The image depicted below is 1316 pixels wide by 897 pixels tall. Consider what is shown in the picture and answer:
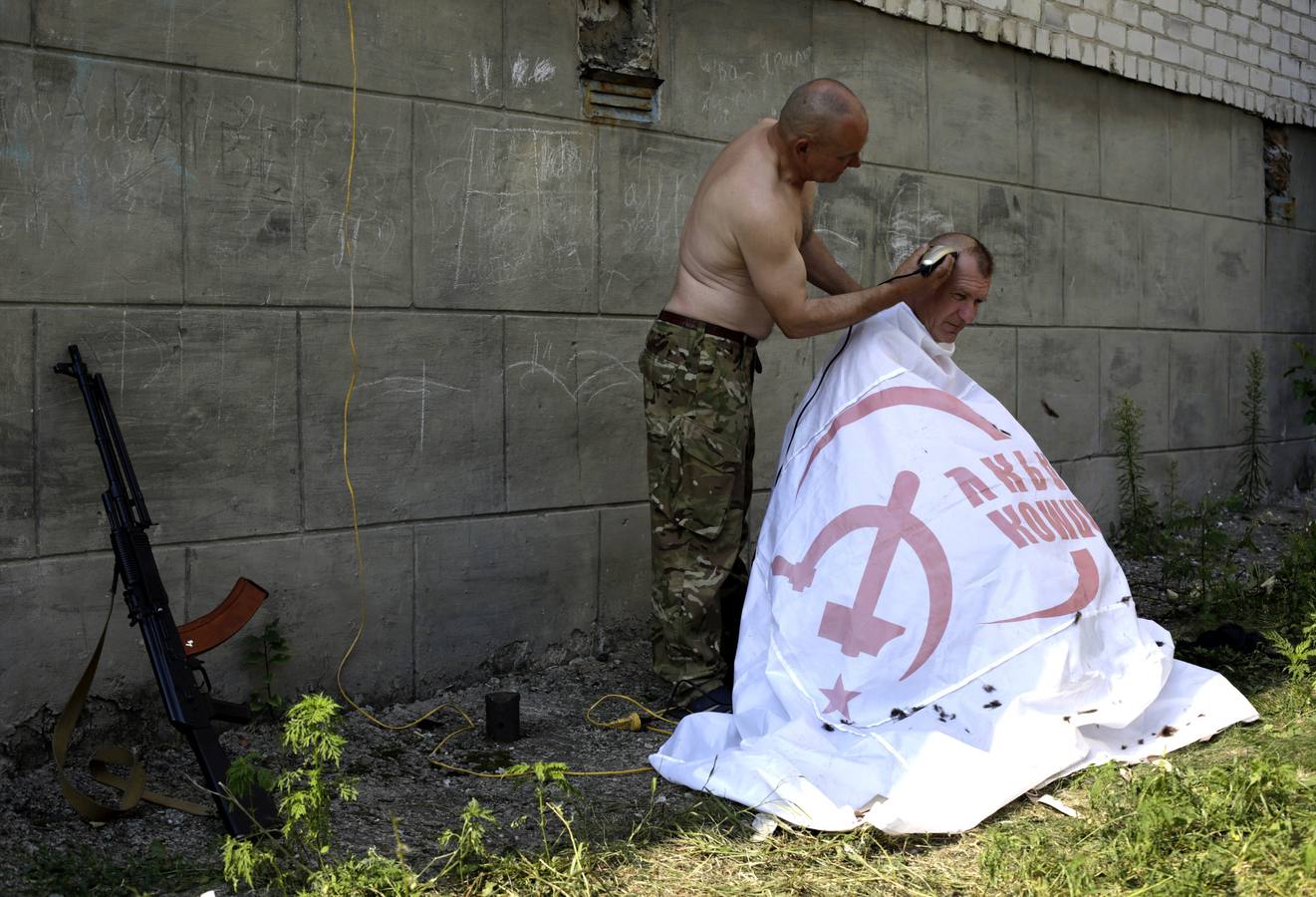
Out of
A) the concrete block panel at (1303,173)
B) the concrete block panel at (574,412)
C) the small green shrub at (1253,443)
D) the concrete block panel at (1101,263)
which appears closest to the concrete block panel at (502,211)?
the concrete block panel at (574,412)

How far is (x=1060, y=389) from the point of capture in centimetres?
595

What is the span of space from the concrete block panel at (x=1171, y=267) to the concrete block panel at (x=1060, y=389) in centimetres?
58

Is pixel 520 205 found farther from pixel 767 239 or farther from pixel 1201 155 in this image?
pixel 1201 155

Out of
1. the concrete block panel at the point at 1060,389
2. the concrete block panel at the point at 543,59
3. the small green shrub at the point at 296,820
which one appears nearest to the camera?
the small green shrub at the point at 296,820

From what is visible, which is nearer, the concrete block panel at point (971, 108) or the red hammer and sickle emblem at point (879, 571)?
the red hammer and sickle emblem at point (879, 571)

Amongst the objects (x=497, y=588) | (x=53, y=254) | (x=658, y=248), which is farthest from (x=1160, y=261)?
(x=53, y=254)

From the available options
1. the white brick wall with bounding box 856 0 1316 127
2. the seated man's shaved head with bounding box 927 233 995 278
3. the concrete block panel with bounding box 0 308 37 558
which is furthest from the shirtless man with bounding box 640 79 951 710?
the white brick wall with bounding box 856 0 1316 127

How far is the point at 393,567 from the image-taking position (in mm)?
3703

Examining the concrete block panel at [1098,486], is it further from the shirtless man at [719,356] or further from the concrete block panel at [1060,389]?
the shirtless man at [719,356]

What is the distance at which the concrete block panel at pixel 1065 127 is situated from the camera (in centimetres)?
580

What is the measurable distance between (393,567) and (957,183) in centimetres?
307

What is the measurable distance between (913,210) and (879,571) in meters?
2.48

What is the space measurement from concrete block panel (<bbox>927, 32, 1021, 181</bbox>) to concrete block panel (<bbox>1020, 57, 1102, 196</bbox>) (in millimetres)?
182

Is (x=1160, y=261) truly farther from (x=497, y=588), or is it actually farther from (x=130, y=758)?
(x=130, y=758)
